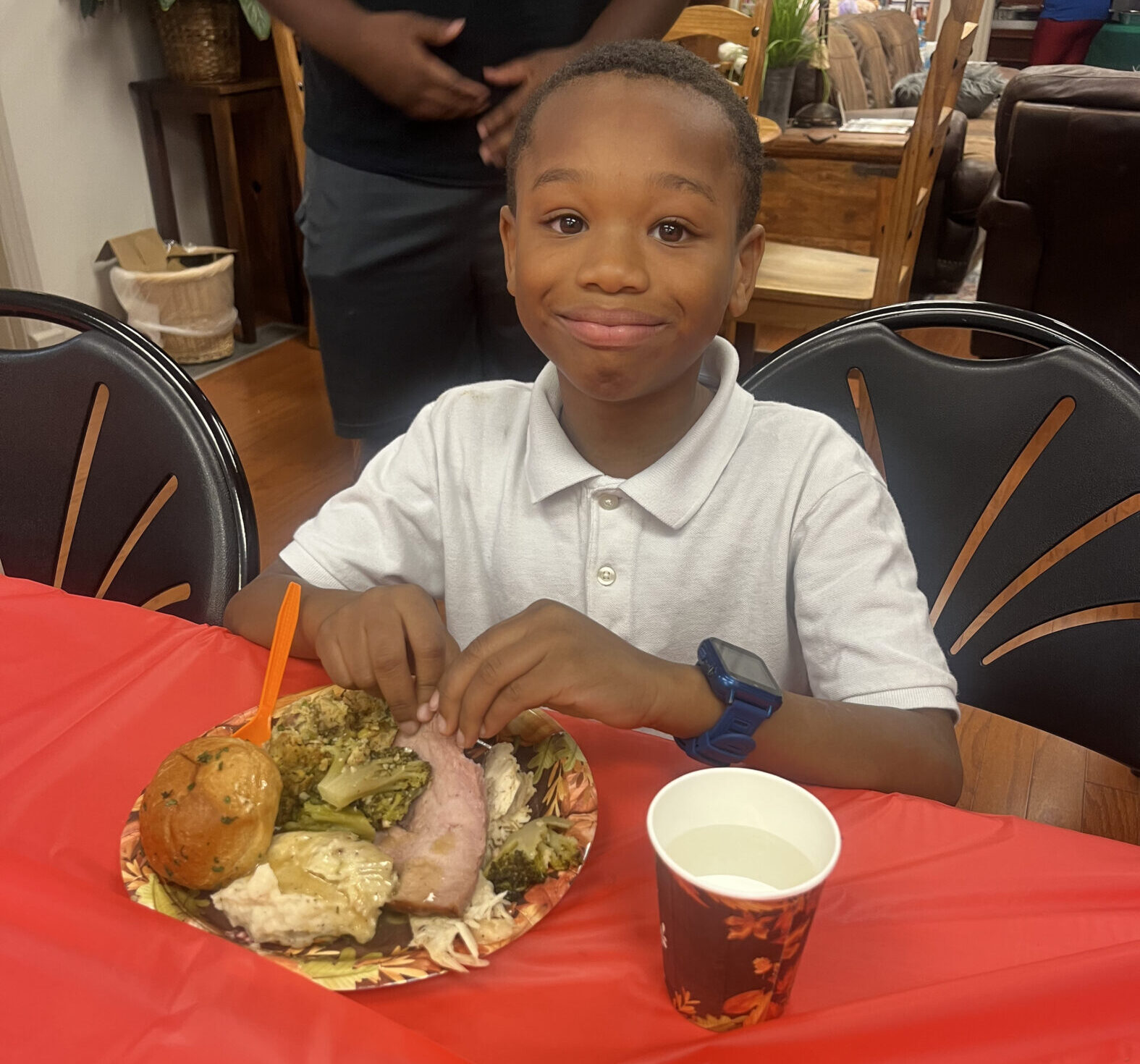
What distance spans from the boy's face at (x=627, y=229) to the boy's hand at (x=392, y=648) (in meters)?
0.25

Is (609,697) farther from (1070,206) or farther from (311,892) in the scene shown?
(1070,206)

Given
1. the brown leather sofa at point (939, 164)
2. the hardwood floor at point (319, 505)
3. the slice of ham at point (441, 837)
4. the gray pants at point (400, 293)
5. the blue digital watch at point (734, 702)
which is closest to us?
the slice of ham at point (441, 837)

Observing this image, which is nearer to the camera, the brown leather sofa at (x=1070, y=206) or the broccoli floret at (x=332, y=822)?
the broccoli floret at (x=332, y=822)

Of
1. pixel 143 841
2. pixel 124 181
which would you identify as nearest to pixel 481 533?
pixel 143 841

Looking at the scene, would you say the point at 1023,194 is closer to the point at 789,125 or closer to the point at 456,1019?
the point at 789,125

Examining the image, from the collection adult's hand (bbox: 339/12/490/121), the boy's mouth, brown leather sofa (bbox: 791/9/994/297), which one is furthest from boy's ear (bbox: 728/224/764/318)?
brown leather sofa (bbox: 791/9/994/297)

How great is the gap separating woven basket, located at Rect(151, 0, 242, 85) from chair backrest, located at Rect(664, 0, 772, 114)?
1.49 m

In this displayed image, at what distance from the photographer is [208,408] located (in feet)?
3.34

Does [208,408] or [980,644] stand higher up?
[208,408]

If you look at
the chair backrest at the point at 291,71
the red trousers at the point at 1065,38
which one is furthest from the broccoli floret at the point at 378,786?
the red trousers at the point at 1065,38

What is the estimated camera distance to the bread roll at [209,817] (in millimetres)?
512

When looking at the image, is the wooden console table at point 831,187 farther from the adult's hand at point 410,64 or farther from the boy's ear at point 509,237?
the boy's ear at point 509,237

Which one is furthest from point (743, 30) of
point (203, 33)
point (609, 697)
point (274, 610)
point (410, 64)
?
point (609, 697)

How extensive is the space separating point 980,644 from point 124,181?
135 inches
